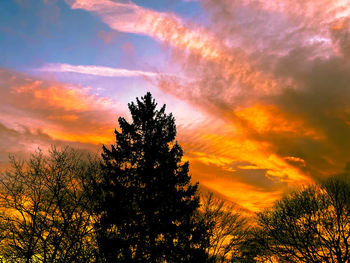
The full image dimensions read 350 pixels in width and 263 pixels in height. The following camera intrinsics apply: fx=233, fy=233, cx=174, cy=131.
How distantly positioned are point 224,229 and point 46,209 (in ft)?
82.2

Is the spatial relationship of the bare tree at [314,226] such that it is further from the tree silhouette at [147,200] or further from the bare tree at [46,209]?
the bare tree at [46,209]

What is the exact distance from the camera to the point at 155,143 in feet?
75.9

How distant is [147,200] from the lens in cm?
2086

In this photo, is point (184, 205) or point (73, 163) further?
point (73, 163)

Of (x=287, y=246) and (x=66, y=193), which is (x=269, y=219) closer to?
(x=287, y=246)

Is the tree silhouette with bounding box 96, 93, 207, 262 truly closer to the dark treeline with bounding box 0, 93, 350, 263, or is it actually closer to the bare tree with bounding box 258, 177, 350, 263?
the dark treeline with bounding box 0, 93, 350, 263

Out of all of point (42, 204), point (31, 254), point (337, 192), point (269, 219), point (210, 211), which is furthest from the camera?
point (210, 211)

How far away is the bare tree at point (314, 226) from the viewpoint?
88.4ft

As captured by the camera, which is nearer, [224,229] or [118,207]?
[118,207]

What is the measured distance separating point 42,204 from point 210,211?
22478 millimetres

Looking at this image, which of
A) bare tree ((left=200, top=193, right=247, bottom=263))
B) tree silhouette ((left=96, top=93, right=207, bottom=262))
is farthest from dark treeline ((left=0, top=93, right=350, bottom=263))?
bare tree ((left=200, top=193, right=247, bottom=263))

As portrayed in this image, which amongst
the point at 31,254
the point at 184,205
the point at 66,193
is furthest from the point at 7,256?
the point at 184,205

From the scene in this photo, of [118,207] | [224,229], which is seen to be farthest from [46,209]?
[224,229]

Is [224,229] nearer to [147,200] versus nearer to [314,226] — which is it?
[314,226]
